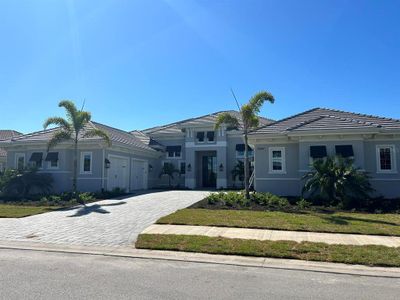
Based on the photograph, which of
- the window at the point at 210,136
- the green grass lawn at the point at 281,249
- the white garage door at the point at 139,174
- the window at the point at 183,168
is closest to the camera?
the green grass lawn at the point at 281,249

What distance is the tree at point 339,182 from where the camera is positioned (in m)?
15.0

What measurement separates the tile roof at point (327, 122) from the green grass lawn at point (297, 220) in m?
5.62

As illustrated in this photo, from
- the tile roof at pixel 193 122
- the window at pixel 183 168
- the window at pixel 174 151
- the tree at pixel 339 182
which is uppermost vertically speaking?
the tile roof at pixel 193 122

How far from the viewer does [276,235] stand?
9141 mm

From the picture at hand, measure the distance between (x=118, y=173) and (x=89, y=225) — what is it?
517 inches

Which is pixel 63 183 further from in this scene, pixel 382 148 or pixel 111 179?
pixel 382 148

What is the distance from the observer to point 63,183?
2258 cm

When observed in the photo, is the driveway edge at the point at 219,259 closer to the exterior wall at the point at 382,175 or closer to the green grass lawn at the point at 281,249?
the green grass lawn at the point at 281,249

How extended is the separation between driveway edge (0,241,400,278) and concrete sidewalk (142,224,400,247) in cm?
175

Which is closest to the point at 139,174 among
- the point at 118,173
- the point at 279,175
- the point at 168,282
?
the point at 118,173

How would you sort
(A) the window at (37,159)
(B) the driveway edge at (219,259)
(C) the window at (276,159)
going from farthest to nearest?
(A) the window at (37,159) < (C) the window at (276,159) < (B) the driveway edge at (219,259)

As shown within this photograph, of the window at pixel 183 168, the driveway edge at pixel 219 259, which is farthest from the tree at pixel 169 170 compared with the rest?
the driveway edge at pixel 219 259

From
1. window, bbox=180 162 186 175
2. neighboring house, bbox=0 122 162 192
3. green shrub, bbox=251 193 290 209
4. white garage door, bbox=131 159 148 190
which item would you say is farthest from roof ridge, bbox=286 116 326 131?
window, bbox=180 162 186 175

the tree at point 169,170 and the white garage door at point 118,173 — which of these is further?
the tree at point 169,170
